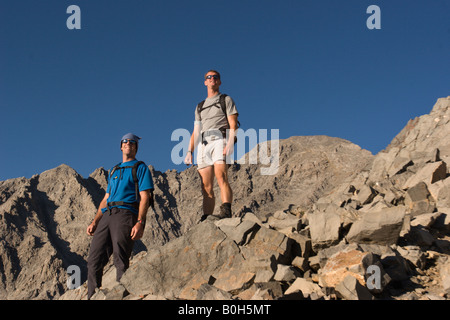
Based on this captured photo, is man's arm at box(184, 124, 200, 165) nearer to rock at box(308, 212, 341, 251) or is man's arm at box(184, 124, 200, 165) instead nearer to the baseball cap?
the baseball cap

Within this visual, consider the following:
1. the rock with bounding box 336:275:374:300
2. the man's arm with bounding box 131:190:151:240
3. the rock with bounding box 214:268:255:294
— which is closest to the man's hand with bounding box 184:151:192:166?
the man's arm with bounding box 131:190:151:240

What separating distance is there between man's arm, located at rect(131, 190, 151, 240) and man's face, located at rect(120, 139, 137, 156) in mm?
803

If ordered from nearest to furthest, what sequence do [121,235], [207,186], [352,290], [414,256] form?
[352,290] < [121,235] < [414,256] < [207,186]

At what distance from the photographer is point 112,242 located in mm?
6488

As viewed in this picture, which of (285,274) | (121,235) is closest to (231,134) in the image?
(121,235)

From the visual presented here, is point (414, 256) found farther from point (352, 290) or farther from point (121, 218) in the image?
point (121, 218)

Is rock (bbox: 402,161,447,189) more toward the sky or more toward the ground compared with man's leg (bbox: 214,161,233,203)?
more toward the sky

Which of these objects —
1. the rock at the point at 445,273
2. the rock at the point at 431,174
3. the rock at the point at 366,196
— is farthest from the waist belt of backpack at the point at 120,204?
the rock at the point at 431,174

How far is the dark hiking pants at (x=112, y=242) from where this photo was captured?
6.34 meters

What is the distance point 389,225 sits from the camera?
6918 mm

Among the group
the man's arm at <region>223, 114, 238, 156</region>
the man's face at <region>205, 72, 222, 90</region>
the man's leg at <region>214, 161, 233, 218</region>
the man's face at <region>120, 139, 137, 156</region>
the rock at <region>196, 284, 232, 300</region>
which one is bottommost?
the rock at <region>196, 284, 232, 300</region>

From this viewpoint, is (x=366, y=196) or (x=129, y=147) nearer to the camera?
(x=129, y=147)

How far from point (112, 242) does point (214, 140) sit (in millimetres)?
2785

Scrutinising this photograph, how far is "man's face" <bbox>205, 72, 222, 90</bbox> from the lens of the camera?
8.08 meters
